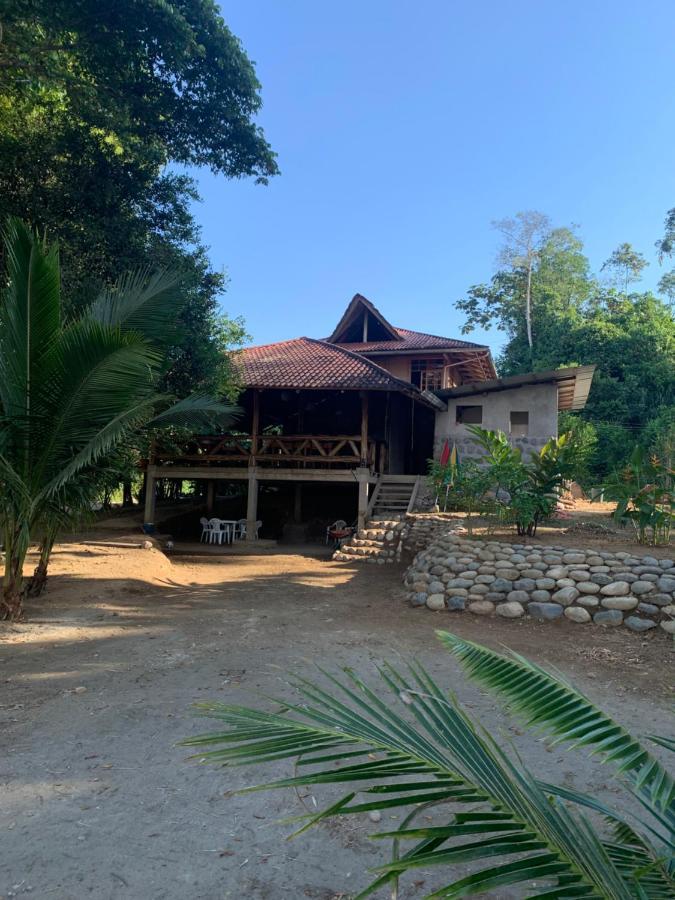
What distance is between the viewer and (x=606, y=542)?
8719 millimetres

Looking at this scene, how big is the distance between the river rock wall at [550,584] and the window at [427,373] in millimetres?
11899

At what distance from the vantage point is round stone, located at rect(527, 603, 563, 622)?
7.07m

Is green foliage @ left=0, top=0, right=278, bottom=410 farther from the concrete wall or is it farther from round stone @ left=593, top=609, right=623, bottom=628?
the concrete wall

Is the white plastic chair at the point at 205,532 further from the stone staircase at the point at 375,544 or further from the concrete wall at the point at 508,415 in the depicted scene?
the concrete wall at the point at 508,415

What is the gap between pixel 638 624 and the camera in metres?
6.56

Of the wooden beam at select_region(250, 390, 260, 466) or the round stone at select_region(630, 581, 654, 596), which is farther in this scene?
the wooden beam at select_region(250, 390, 260, 466)

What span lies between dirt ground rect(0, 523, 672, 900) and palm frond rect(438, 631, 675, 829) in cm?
13

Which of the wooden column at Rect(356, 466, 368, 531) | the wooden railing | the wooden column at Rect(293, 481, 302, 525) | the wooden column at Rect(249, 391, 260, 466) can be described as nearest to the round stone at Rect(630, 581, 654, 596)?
the wooden column at Rect(356, 466, 368, 531)

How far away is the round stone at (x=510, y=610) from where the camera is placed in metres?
7.27

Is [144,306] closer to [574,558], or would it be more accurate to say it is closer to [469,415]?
[574,558]

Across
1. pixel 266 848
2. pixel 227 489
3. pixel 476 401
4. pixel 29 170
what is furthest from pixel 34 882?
pixel 227 489

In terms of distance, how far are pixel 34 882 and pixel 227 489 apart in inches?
915

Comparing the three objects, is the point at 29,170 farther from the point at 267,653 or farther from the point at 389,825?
the point at 389,825

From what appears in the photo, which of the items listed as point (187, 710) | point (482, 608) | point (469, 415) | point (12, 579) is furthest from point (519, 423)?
point (187, 710)
